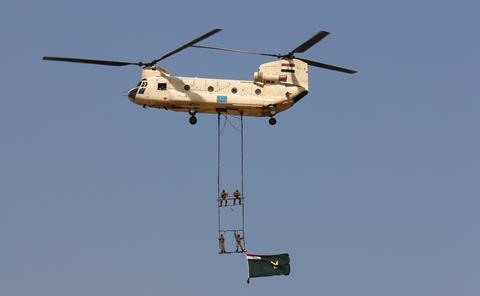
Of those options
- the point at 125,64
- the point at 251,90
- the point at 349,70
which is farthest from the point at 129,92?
the point at 349,70

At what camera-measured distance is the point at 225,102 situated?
58.6m

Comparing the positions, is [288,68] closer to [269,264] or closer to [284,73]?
[284,73]

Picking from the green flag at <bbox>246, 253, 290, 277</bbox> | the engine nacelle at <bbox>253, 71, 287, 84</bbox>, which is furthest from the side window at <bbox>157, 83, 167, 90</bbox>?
the green flag at <bbox>246, 253, 290, 277</bbox>

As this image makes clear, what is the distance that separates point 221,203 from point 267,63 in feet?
22.0

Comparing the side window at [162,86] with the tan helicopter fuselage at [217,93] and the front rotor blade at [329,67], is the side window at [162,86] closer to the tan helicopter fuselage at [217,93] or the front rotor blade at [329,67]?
the tan helicopter fuselage at [217,93]

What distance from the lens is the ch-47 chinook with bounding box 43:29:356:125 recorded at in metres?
58.7

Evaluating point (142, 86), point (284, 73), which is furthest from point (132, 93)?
point (284, 73)

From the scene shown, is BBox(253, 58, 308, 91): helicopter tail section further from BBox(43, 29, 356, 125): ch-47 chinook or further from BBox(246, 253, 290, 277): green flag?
BBox(246, 253, 290, 277): green flag

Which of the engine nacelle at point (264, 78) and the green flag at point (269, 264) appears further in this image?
the green flag at point (269, 264)

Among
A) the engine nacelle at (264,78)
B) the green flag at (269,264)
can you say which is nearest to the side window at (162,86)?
the engine nacelle at (264,78)

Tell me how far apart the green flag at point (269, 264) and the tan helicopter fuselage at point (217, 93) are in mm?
6994

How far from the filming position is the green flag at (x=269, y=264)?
61.7 m

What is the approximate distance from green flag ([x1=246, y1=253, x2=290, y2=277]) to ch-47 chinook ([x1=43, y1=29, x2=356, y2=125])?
266 inches

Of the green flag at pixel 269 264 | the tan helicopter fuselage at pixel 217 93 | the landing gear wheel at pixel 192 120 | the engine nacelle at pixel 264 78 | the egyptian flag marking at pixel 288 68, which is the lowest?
the green flag at pixel 269 264
